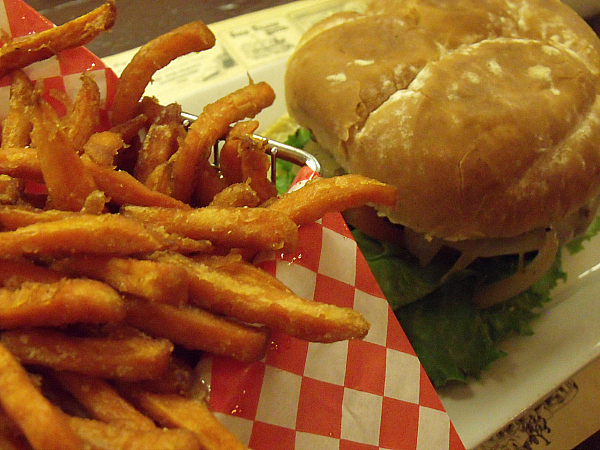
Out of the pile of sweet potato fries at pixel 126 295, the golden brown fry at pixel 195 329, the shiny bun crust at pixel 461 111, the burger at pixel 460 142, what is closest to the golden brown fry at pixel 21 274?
the pile of sweet potato fries at pixel 126 295

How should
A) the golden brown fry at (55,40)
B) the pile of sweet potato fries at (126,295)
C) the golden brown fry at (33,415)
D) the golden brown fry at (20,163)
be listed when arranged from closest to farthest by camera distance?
the golden brown fry at (33,415) < the pile of sweet potato fries at (126,295) < the golden brown fry at (20,163) < the golden brown fry at (55,40)

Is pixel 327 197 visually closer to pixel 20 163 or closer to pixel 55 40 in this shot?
pixel 20 163

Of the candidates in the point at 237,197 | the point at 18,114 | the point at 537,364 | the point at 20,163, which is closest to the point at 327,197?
the point at 237,197

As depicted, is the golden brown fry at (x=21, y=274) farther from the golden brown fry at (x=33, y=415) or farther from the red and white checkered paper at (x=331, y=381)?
the red and white checkered paper at (x=331, y=381)

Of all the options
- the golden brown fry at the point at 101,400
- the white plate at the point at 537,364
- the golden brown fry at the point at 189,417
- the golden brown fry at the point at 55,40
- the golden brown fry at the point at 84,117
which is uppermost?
the golden brown fry at the point at 55,40

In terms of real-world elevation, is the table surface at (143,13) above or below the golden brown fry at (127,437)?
below

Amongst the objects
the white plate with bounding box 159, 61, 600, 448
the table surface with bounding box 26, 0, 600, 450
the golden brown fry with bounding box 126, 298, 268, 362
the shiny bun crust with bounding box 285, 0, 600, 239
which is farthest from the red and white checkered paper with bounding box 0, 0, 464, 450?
the table surface with bounding box 26, 0, 600, 450
